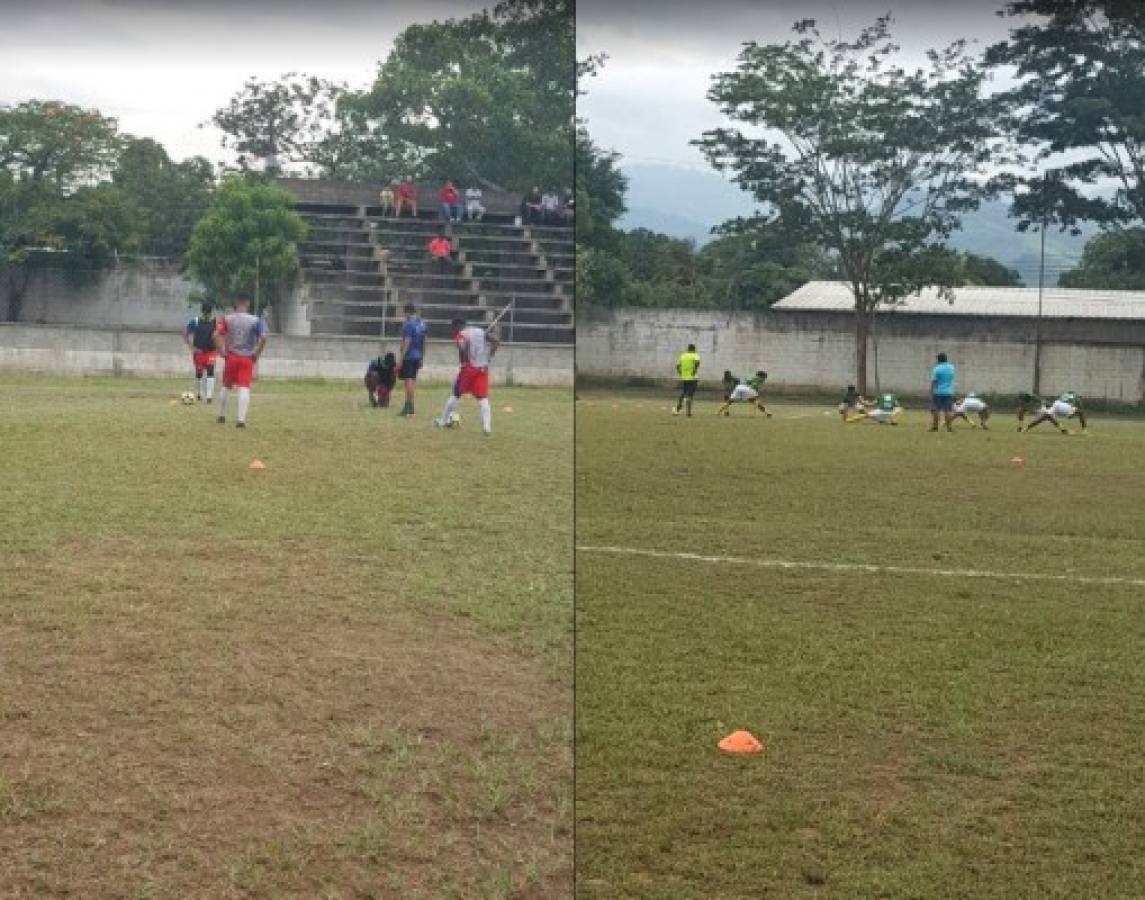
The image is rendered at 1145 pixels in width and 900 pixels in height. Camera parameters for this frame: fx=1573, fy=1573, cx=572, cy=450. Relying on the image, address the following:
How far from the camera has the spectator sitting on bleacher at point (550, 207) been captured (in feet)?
78.4

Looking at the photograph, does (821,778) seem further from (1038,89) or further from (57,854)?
(1038,89)

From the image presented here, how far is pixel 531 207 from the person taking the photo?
25.5m

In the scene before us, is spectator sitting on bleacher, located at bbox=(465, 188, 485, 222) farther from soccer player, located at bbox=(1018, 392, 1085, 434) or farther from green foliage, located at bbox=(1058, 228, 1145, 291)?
green foliage, located at bbox=(1058, 228, 1145, 291)

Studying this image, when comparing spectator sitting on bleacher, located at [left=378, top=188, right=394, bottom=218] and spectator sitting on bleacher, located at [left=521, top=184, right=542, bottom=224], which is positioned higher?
spectator sitting on bleacher, located at [left=378, top=188, right=394, bottom=218]

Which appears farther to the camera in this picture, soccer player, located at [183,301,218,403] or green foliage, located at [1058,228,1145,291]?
green foliage, located at [1058,228,1145,291]

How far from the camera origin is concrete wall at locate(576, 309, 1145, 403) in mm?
29328

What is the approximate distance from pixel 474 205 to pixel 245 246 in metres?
4.12

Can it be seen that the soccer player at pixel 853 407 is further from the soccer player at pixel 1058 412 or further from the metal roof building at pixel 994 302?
the metal roof building at pixel 994 302

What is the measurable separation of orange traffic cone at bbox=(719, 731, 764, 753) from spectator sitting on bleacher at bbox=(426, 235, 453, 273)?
975 inches

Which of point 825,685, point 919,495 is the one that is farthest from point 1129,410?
point 825,685

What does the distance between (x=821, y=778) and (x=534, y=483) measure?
6502mm

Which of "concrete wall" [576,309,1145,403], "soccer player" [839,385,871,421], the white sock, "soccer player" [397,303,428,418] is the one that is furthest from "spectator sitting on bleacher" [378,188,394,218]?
the white sock

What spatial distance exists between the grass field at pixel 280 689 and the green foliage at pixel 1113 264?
23.0 m

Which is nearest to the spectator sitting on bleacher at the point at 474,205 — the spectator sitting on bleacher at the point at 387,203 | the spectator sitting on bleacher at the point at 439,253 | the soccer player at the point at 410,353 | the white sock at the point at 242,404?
the spectator sitting on bleacher at the point at 439,253
